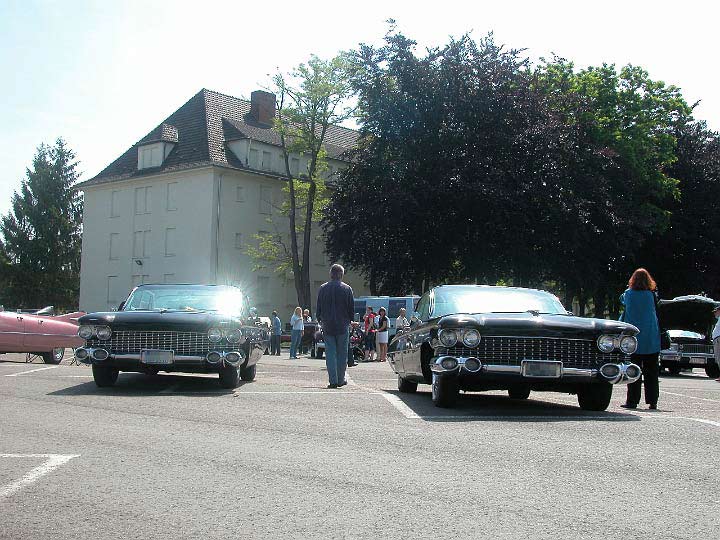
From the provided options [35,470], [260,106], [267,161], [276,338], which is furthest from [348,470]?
[260,106]

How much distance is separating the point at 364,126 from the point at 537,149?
7988mm

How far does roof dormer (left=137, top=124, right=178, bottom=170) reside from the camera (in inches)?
2480

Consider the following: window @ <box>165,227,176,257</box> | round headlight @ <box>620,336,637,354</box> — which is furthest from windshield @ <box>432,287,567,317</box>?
window @ <box>165,227,176,257</box>

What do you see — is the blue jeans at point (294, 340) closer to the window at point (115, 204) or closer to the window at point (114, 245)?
the window at point (114, 245)

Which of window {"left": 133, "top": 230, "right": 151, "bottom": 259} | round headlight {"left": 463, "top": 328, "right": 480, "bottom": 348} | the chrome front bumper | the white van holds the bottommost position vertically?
the chrome front bumper

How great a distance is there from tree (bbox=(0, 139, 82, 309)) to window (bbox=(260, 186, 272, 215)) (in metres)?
23.6

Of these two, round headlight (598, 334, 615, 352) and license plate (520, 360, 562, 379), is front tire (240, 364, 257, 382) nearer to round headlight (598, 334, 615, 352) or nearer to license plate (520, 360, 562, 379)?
license plate (520, 360, 562, 379)

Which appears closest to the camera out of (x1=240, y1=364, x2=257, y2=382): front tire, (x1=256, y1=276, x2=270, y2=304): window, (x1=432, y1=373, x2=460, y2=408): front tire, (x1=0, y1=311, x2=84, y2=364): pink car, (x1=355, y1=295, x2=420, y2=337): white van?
(x1=432, y1=373, x2=460, y2=408): front tire

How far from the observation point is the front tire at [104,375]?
13578 millimetres

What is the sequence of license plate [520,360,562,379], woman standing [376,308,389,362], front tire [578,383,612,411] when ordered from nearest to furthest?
license plate [520,360,562,379], front tire [578,383,612,411], woman standing [376,308,389,362]

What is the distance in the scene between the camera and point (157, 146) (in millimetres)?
63312

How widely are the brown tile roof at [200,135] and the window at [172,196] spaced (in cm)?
112

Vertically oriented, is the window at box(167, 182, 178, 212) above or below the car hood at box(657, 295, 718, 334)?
above

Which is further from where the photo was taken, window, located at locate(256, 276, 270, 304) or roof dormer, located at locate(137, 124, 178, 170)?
roof dormer, located at locate(137, 124, 178, 170)
